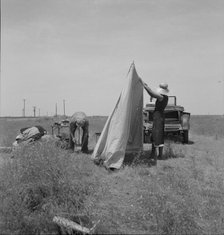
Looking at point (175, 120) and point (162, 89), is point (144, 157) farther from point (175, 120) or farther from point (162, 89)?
point (175, 120)

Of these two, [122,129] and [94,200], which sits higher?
[122,129]

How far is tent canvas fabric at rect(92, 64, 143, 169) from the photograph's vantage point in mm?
7773

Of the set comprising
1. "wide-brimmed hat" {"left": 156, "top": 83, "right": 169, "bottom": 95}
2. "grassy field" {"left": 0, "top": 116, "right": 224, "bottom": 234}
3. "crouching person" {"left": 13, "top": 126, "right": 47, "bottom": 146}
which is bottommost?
"grassy field" {"left": 0, "top": 116, "right": 224, "bottom": 234}

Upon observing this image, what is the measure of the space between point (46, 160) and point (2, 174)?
27.2 inches

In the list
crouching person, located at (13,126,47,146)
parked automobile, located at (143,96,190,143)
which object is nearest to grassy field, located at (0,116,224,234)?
crouching person, located at (13,126,47,146)

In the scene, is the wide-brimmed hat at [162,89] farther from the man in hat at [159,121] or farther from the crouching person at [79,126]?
the crouching person at [79,126]

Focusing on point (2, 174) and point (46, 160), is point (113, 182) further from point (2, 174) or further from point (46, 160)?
point (2, 174)

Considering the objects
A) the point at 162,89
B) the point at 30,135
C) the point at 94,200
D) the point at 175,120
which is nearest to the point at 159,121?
the point at 162,89

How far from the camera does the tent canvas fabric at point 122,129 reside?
7.77 meters

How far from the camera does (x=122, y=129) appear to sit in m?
7.98

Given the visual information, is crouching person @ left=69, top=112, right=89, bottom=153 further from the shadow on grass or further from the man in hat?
the man in hat

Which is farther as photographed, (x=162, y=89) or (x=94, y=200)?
(x=162, y=89)

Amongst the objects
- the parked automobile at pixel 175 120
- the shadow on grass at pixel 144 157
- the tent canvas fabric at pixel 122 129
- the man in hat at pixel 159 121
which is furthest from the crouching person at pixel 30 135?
the parked automobile at pixel 175 120

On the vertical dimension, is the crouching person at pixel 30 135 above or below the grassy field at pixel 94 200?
above
